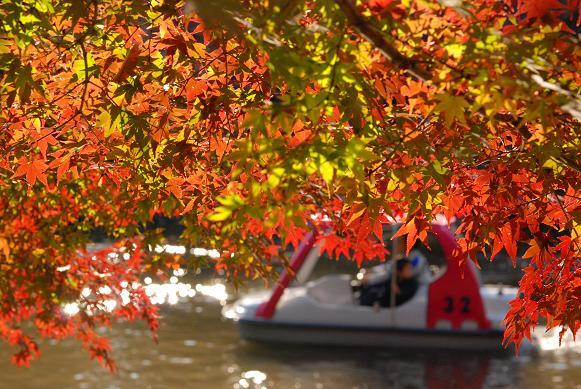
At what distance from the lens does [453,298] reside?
551 inches

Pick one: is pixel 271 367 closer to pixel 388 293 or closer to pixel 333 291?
pixel 333 291

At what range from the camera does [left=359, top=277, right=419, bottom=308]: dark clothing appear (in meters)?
14.5

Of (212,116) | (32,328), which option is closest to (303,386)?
(32,328)

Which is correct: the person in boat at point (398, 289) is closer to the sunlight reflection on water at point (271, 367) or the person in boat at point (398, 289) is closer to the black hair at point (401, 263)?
the black hair at point (401, 263)

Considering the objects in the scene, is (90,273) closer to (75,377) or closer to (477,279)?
(75,377)

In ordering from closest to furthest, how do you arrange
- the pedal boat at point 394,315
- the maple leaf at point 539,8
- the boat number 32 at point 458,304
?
the maple leaf at point 539,8 < the boat number 32 at point 458,304 < the pedal boat at point 394,315

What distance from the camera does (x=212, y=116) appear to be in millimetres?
4137

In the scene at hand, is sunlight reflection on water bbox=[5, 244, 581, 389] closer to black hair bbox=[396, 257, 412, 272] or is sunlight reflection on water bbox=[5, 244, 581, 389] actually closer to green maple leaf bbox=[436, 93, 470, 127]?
black hair bbox=[396, 257, 412, 272]

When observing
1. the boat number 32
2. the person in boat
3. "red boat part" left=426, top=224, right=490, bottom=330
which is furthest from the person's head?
the boat number 32

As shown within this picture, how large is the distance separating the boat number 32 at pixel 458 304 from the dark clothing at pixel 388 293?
2.13ft

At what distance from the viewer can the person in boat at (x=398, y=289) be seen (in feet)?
47.6

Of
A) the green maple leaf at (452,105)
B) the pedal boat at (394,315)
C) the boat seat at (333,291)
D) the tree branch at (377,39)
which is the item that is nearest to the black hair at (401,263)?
the pedal boat at (394,315)

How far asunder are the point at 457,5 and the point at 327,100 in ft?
1.64

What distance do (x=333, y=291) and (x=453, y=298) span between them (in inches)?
81.5
